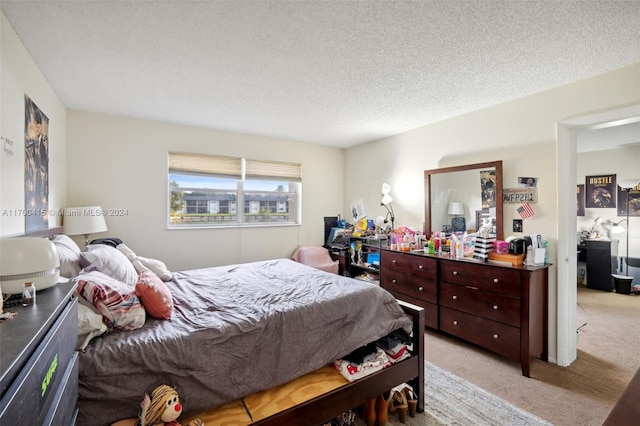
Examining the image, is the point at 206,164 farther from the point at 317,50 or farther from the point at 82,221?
the point at 317,50

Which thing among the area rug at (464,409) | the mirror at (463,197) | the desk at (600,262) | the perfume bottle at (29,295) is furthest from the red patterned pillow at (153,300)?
the desk at (600,262)

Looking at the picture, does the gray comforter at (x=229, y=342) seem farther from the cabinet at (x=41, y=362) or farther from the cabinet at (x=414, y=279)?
the cabinet at (x=414, y=279)

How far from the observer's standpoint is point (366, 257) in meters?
4.05

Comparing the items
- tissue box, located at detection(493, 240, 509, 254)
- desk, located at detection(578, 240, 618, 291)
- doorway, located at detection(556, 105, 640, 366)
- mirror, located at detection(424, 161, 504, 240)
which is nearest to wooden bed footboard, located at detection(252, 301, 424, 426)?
tissue box, located at detection(493, 240, 509, 254)

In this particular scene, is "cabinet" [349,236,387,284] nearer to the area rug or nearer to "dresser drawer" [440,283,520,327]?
"dresser drawer" [440,283,520,327]

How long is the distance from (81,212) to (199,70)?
1.93 metres

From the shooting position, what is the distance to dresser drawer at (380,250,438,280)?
2949 mm

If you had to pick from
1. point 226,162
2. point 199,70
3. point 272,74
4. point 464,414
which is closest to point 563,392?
point 464,414

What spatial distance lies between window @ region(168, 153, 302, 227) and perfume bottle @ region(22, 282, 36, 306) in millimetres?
2821

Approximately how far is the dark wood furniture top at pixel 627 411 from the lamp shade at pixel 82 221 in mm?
3605

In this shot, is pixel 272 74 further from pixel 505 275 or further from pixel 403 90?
pixel 505 275

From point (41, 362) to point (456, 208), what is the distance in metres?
3.46

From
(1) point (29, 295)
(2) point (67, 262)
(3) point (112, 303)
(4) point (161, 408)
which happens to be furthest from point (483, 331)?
(2) point (67, 262)

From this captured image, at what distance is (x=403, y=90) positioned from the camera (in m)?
2.54
